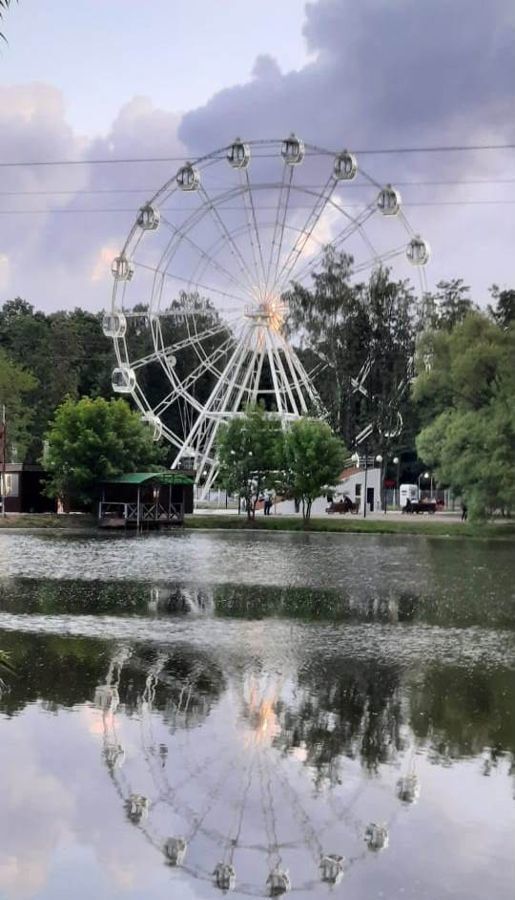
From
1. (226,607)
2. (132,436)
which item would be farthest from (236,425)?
(226,607)

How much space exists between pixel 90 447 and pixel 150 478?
12.3 ft

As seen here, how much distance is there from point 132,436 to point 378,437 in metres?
19.1

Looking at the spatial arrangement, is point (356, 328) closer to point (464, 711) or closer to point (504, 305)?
point (504, 305)

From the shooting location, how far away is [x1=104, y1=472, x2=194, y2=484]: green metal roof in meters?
52.7

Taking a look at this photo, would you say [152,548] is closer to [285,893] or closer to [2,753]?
[2,753]

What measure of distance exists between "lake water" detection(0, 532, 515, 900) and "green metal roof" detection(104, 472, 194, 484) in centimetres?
3092

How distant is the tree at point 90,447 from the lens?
5394 centimetres

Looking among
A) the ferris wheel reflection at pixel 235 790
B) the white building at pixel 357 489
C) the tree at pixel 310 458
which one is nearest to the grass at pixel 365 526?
the tree at pixel 310 458

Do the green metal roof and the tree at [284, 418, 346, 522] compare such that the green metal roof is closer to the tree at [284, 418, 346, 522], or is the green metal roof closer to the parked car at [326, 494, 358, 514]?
the tree at [284, 418, 346, 522]

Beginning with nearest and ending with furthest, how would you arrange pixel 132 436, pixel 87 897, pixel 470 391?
pixel 87 897, pixel 470 391, pixel 132 436

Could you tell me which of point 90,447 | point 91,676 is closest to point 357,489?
point 90,447

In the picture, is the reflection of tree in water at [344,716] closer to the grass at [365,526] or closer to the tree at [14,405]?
the grass at [365,526]

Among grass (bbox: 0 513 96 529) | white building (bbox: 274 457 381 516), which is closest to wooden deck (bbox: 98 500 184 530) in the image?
grass (bbox: 0 513 96 529)

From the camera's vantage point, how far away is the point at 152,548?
124 feet
